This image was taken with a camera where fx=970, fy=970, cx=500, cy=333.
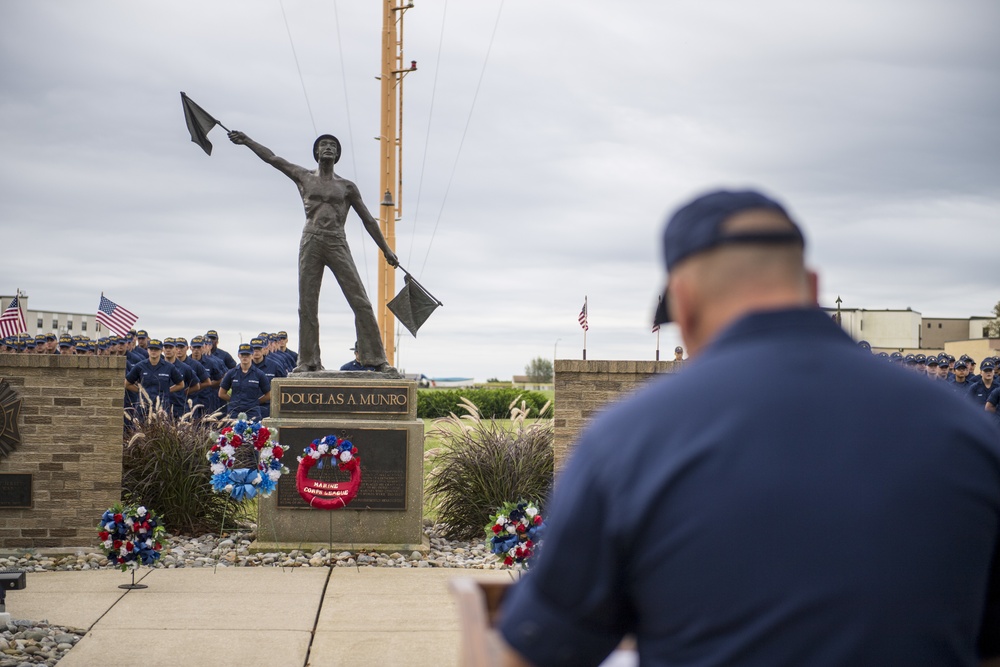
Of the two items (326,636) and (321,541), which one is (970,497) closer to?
(326,636)

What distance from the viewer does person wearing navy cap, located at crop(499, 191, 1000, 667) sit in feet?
4.79

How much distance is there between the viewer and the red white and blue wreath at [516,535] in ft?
22.9

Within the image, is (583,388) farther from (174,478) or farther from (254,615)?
A: (174,478)

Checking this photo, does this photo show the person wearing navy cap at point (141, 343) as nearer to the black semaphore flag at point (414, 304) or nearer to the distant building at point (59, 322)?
the black semaphore flag at point (414, 304)

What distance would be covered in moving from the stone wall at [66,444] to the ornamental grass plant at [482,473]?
3.44 m

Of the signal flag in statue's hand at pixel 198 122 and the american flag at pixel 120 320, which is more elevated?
the signal flag in statue's hand at pixel 198 122

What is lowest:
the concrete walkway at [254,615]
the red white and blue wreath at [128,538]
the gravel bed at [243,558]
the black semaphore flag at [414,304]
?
the gravel bed at [243,558]

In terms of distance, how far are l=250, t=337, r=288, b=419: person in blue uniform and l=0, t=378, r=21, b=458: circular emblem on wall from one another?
494cm

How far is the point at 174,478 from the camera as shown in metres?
10.4

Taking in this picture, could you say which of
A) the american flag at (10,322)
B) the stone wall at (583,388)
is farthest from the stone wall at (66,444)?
the american flag at (10,322)

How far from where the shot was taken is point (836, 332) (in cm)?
164

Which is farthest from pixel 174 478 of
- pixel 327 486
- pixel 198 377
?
pixel 198 377

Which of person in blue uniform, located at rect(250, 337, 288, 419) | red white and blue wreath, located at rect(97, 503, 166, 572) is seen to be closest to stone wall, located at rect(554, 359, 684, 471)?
red white and blue wreath, located at rect(97, 503, 166, 572)

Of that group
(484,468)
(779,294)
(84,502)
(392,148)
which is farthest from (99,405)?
(392,148)
